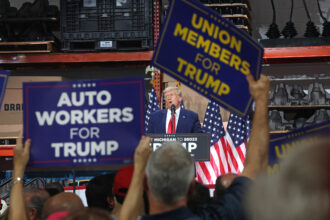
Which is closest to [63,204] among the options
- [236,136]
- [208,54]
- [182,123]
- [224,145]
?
[208,54]

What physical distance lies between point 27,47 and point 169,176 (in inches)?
255

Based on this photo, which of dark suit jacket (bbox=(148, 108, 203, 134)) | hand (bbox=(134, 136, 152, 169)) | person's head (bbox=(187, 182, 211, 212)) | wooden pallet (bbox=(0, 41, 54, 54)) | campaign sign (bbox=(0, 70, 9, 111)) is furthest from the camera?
wooden pallet (bbox=(0, 41, 54, 54))

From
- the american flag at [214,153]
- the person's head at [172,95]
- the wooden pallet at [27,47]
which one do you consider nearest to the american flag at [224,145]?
the american flag at [214,153]

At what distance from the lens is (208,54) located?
7.85 feet

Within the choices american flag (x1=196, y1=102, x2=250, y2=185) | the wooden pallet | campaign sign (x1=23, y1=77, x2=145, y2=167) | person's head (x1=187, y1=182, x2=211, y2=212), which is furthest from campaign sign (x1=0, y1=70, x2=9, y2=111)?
the wooden pallet

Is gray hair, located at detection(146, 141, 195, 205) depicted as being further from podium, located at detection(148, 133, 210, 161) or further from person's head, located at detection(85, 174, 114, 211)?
podium, located at detection(148, 133, 210, 161)

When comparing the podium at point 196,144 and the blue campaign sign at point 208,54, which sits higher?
the blue campaign sign at point 208,54

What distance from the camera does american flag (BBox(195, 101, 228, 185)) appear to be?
5996 mm

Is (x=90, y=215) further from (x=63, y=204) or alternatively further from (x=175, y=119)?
(x=175, y=119)

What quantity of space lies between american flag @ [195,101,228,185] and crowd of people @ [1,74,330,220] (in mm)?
3572

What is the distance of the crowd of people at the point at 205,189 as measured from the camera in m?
0.81

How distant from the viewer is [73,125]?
8.16ft

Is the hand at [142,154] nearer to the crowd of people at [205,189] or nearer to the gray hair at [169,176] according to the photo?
the crowd of people at [205,189]

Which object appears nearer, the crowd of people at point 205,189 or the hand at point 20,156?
the crowd of people at point 205,189
